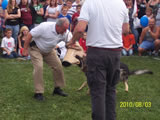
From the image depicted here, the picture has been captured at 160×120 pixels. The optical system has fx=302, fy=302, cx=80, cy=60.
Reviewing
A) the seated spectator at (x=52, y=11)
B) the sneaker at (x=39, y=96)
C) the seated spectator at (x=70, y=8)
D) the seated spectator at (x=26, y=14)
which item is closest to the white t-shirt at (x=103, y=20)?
the sneaker at (x=39, y=96)

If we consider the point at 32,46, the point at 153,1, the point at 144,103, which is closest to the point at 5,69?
the point at 32,46

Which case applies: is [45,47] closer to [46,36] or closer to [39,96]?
[46,36]

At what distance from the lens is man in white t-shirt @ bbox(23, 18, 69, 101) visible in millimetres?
5629

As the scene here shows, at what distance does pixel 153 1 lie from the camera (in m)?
12.5

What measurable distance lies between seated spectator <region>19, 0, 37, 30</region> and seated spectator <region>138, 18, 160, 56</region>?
13.9 ft

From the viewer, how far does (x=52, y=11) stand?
452 inches

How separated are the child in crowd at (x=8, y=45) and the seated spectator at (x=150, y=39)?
4.72 meters

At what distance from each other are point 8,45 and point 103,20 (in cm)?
770

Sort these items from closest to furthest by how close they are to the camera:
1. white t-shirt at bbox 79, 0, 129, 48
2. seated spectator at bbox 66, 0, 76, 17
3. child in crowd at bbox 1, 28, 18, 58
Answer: white t-shirt at bbox 79, 0, 129, 48 → child in crowd at bbox 1, 28, 18, 58 → seated spectator at bbox 66, 0, 76, 17

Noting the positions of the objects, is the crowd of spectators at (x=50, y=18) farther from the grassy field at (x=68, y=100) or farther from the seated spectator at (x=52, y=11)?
the grassy field at (x=68, y=100)

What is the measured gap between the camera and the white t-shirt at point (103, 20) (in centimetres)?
369

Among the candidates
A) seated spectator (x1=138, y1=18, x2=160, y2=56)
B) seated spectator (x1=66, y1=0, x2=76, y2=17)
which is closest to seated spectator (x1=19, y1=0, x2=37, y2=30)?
seated spectator (x1=66, y1=0, x2=76, y2=17)
